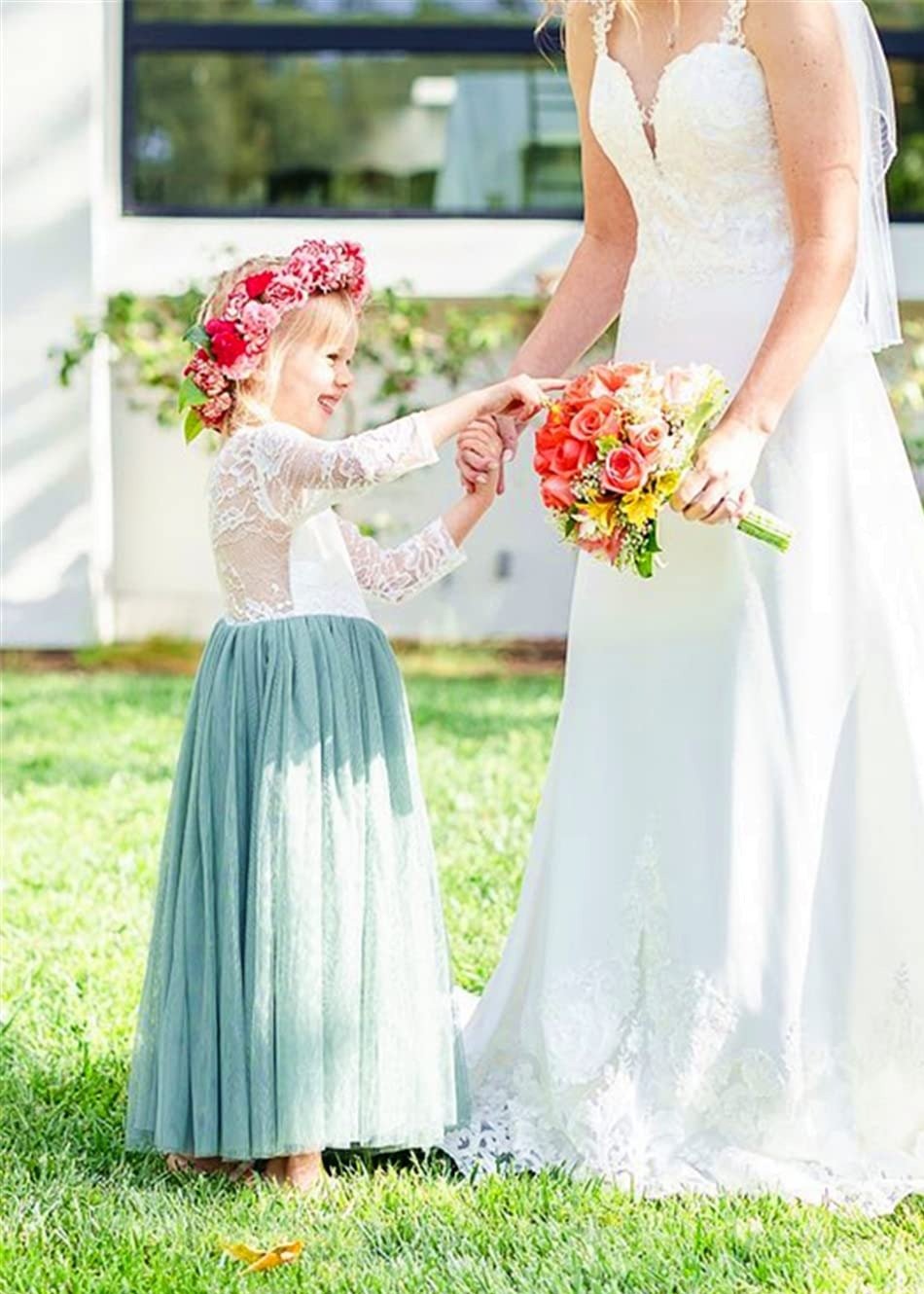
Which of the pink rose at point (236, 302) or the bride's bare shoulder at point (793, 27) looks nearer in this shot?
the bride's bare shoulder at point (793, 27)

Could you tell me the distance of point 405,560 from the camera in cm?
374

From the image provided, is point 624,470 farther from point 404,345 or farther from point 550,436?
point 404,345

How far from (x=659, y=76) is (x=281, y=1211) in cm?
179

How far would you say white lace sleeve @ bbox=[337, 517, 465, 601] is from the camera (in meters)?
3.74

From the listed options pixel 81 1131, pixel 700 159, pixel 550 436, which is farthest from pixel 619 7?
pixel 81 1131

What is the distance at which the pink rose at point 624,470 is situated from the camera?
323 cm

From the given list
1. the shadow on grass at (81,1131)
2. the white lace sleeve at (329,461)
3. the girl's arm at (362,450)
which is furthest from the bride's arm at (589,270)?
the shadow on grass at (81,1131)

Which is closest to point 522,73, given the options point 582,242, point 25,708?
point 25,708

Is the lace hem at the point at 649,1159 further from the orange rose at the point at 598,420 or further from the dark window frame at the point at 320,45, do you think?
the dark window frame at the point at 320,45

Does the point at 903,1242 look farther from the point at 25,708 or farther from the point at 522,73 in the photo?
the point at 522,73

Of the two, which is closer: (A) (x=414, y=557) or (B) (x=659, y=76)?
(B) (x=659, y=76)

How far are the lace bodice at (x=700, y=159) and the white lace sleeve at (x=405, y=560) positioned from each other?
1.70 feet

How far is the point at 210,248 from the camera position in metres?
10.2

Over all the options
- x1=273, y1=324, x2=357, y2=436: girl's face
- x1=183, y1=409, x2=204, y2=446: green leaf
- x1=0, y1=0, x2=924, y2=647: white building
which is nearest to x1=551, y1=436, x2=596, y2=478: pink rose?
x1=273, y1=324, x2=357, y2=436: girl's face
